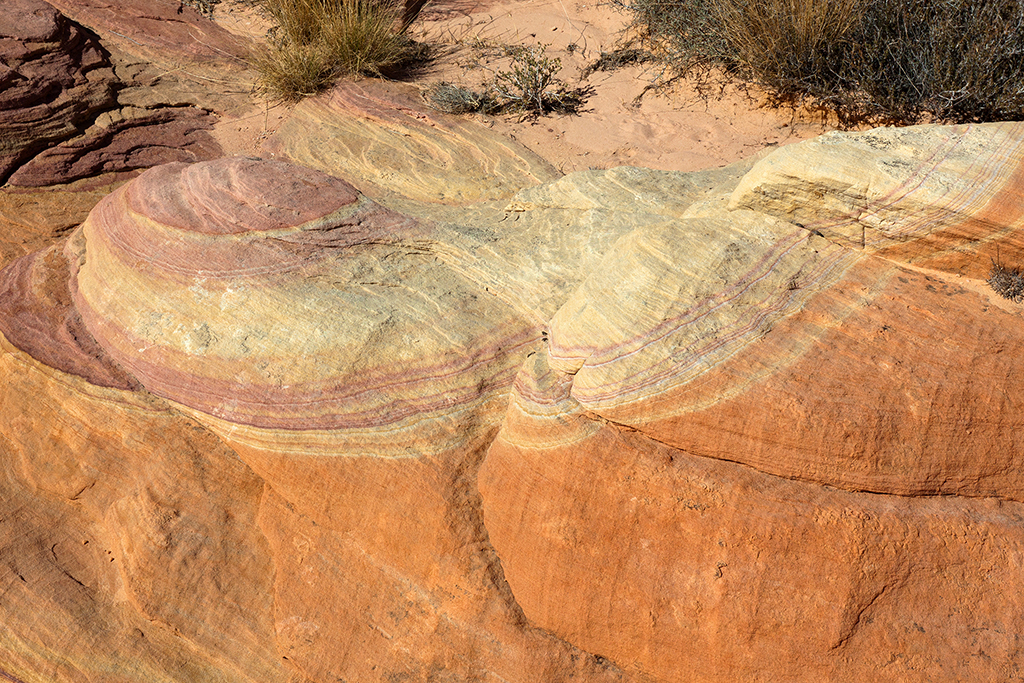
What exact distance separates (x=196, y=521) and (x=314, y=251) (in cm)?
102

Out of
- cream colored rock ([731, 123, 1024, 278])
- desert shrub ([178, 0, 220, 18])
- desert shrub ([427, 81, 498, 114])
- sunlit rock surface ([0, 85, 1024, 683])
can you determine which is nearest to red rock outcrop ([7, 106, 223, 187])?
desert shrub ([427, 81, 498, 114])

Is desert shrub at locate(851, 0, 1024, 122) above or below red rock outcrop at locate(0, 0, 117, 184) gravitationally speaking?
below

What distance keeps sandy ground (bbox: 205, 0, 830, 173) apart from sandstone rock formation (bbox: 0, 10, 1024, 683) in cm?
197

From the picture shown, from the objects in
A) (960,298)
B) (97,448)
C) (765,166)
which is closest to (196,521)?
(97,448)

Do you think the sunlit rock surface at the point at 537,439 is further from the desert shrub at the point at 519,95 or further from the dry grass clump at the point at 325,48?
the dry grass clump at the point at 325,48

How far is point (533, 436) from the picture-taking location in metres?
2.21

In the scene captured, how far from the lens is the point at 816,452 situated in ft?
6.52

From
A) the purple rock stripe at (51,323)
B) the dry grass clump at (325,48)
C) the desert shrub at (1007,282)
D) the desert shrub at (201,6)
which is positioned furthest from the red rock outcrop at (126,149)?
the desert shrub at (1007,282)

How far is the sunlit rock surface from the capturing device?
6.42 ft

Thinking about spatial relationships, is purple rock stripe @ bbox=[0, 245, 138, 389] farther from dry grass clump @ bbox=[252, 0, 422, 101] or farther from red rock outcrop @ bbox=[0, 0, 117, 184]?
dry grass clump @ bbox=[252, 0, 422, 101]

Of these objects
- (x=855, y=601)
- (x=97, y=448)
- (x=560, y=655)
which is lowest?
(x=560, y=655)

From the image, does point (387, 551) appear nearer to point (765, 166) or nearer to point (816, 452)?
→ point (816, 452)

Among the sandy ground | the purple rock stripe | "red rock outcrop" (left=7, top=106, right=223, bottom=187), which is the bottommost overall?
the sandy ground

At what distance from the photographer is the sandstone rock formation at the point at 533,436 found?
6.42 feet
